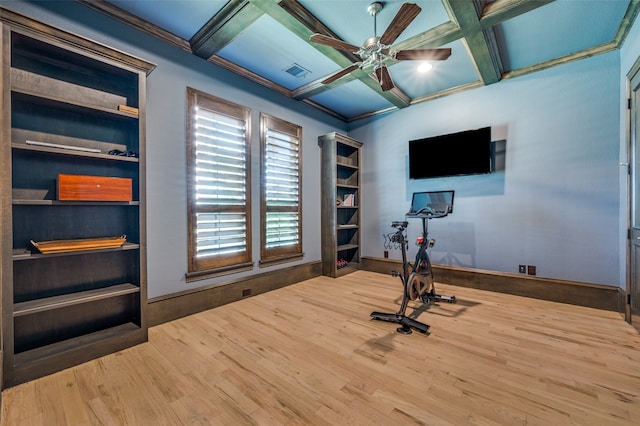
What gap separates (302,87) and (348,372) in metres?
3.78

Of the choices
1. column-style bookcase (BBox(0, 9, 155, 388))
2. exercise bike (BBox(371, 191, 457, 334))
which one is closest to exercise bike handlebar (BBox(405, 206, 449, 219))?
exercise bike (BBox(371, 191, 457, 334))

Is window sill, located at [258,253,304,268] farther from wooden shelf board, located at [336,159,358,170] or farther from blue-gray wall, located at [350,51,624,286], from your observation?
blue-gray wall, located at [350,51,624,286]

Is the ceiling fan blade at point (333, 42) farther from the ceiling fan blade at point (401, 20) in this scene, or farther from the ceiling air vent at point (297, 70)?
the ceiling air vent at point (297, 70)

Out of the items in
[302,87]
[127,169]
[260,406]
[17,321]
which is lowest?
[260,406]

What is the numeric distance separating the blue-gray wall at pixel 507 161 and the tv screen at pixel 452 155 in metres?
0.18

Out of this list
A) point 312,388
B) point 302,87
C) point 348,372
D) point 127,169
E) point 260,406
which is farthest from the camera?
point 302,87

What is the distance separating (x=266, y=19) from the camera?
2578mm

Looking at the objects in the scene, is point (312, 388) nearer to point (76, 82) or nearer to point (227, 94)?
point (76, 82)

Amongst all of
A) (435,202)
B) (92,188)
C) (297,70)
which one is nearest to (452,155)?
(435,202)

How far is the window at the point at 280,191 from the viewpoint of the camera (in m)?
3.75

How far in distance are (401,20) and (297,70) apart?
183cm

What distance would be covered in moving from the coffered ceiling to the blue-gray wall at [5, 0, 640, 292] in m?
0.18

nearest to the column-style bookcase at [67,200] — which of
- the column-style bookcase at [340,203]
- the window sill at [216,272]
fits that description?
the window sill at [216,272]

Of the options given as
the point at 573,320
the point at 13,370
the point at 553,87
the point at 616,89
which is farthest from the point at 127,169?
the point at 616,89
